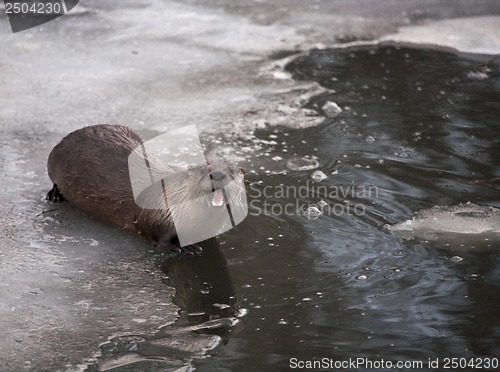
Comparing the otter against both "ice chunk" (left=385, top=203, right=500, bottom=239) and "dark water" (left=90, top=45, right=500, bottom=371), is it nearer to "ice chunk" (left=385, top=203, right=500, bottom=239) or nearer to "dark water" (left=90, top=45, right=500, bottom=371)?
"dark water" (left=90, top=45, right=500, bottom=371)

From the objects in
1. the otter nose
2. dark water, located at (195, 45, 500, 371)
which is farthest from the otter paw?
the otter nose

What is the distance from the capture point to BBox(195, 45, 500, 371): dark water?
294 centimetres

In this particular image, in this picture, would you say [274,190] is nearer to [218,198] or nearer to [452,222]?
[218,198]

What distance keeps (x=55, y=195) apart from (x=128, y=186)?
1.60ft

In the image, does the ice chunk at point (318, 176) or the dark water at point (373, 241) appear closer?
the dark water at point (373, 241)

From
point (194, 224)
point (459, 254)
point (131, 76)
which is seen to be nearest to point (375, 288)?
point (459, 254)

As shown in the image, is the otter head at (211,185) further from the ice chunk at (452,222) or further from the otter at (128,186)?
the ice chunk at (452,222)

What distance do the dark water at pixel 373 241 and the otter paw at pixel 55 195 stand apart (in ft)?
2.95

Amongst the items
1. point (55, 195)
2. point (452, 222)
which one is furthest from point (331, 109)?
point (55, 195)

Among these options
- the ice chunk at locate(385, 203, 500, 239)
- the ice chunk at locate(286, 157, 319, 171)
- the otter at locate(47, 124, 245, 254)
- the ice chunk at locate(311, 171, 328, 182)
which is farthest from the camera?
the ice chunk at locate(286, 157, 319, 171)

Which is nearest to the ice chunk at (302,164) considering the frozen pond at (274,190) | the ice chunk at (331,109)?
the frozen pond at (274,190)

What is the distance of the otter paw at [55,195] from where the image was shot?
4.04m

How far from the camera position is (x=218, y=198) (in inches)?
134

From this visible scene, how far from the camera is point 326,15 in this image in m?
6.94
